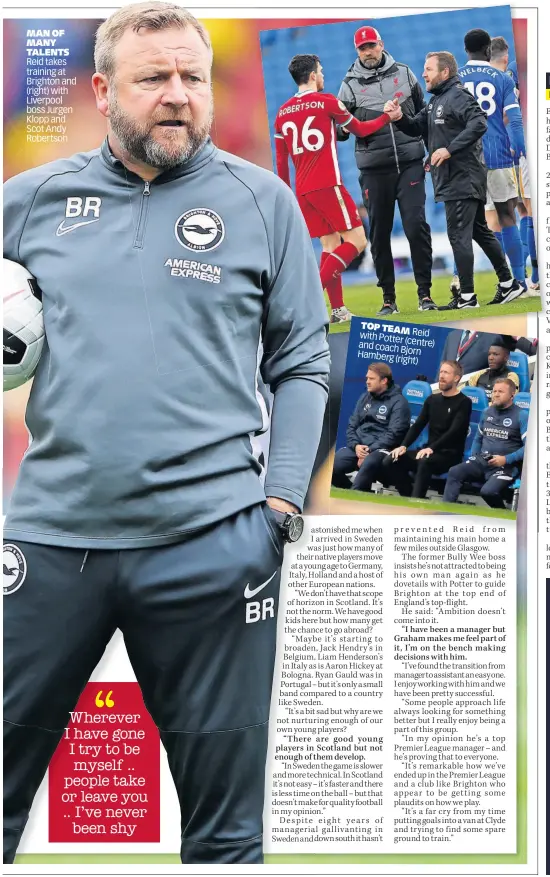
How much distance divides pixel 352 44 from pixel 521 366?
1.20m

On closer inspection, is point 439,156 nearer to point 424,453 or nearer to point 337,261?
point 337,261

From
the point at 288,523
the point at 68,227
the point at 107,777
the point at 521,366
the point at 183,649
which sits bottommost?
the point at 107,777

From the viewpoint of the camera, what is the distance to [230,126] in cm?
338

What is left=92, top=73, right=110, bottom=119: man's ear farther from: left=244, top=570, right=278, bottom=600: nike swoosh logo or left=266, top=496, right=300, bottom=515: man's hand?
left=244, top=570, right=278, bottom=600: nike swoosh logo

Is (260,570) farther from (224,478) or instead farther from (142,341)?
(142,341)

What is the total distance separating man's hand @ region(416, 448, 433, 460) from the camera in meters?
3.38

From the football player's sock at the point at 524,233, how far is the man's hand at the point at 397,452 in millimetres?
754

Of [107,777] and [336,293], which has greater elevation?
[336,293]

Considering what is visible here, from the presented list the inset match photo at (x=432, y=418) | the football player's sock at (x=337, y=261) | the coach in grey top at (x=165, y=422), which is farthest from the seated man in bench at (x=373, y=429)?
the coach in grey top at (x=165, y=422)

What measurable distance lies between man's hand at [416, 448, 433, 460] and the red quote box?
47.8 inches

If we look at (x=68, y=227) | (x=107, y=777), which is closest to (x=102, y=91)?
(x=68, y=227)

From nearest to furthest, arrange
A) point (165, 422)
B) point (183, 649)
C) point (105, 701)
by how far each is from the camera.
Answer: point (165, 422)
point (183, 649)
point (105, 701)

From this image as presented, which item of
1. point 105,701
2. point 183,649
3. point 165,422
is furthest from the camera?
point 105,701
